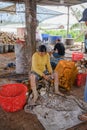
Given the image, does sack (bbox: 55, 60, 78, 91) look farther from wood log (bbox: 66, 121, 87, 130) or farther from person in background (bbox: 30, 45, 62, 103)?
wood log (bbox: 66, 121, 87, 130)

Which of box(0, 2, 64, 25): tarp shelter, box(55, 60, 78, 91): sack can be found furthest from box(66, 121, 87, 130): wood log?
box(0, 2, 64, 25): tarp shelter

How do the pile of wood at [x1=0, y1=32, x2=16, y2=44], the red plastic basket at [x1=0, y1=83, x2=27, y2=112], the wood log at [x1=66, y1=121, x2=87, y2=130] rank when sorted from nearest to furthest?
1. the wood log at [x1=66, y1=121, x2=87, y2=130]
2. the red plastic basket at [x1=0, y1=83, x2=27, y2=112]
3. the pile of wood at [x1=0, y1=32, x2=16, y2=44]

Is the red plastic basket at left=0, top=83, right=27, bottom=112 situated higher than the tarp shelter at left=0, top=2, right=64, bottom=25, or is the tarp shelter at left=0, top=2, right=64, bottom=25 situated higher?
the tarp shelter at left=0, top=2, right=64, bottom=25

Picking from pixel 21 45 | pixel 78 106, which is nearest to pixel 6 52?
pixel 21 45

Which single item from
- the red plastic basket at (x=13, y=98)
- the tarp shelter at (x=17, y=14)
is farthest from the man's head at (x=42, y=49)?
the tarp shelter at (x=17, y=14)

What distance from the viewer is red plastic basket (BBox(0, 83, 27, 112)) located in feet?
9.78

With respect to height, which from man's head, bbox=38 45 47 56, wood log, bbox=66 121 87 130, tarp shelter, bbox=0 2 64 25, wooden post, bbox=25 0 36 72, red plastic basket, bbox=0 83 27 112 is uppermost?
tarp shelter, bbox=0 2 64 25

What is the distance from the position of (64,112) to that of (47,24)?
11941mm

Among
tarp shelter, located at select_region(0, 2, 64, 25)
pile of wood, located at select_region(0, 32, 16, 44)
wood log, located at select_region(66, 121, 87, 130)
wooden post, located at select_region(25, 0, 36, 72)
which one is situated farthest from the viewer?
pile of wood, located at select_region(0, 32, 16, 44)

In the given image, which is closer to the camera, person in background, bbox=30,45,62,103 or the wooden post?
person in background, bbox=30,45,62,103

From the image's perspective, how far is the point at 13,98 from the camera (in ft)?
9.68

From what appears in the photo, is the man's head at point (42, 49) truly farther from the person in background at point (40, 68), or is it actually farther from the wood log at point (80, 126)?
the wood log at point (80, 126)

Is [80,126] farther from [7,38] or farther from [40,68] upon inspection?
[7,38]

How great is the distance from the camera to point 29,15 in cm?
→ 412
